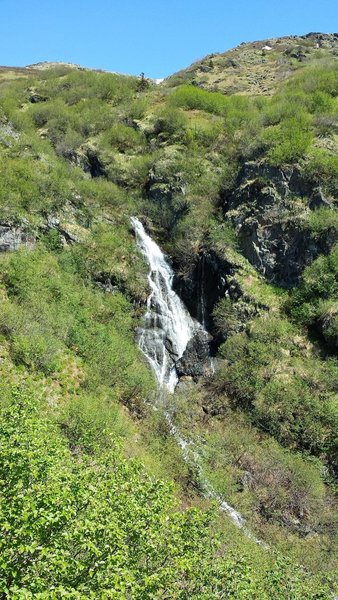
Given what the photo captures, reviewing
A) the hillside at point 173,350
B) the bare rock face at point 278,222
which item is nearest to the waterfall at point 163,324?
the hillside at point 173,350

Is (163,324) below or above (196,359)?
above

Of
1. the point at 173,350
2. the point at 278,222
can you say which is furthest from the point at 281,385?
the point at 278,222

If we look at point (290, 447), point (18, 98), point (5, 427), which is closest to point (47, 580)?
point (5, 427)

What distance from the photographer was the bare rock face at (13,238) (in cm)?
3378

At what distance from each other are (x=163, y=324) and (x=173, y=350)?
7.74 ft

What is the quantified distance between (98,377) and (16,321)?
5823mm

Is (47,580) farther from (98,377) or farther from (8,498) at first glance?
(98,377)

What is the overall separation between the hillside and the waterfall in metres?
0.69

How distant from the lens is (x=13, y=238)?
34344 millimetres

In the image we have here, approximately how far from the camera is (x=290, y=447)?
92.7 feet

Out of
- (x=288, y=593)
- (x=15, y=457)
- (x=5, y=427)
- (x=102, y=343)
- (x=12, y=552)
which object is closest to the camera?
(x=12, y=552)

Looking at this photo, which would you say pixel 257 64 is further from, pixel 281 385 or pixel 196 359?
pixel 281 385

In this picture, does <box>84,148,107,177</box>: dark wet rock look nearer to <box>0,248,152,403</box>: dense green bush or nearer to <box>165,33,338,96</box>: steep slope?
<box>0,248,152,403</box>: dense green bush

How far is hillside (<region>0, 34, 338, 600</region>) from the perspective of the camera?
10.1 metres
